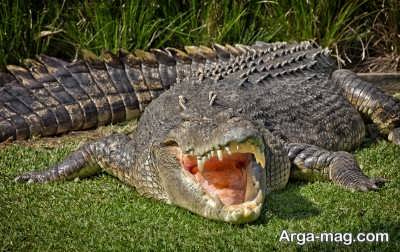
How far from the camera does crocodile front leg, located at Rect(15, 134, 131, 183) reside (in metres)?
5.87

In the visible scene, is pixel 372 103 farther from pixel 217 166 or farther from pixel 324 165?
pixel 217 166

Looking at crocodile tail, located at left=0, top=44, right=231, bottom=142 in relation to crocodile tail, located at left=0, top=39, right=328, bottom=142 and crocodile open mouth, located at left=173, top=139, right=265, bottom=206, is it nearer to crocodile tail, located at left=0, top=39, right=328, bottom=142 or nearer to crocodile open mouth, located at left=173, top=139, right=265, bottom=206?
crocodile tail, located at left=0, top=39, right=328, bottom=142

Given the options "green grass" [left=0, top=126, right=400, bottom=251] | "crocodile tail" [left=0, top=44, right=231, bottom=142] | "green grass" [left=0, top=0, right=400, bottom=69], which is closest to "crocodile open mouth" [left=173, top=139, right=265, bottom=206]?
"green grass" [left=0, top=126, right=400, bottom=251]

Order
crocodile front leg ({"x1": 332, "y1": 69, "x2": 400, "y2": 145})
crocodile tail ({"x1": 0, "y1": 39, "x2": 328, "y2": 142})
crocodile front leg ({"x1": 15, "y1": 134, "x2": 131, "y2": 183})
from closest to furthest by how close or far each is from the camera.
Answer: crocodile front leg ({"x1": 15, "y1": 134, "x2": 131, "y2": 183}) → crocodile front leg ({"x1": 332, "y1": 69, "x2": 400, "y2": 145}) → crocodile tail ({"x1": 0, "y1": 39, "x2": 328, "y2": 142})

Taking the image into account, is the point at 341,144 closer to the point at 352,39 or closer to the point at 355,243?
the point at 355,243

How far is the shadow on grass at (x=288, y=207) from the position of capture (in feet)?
16.4

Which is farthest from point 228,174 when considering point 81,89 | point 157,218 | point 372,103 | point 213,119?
point 81,89

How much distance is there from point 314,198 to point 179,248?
119 cm

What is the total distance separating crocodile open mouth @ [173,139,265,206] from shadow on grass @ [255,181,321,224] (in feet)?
0.80

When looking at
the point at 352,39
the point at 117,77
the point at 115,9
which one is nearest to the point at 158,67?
the point at 117,77

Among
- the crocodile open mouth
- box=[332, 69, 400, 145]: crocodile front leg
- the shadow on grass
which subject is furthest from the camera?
box=[332, 69, 400, 145]: crocodile front leg

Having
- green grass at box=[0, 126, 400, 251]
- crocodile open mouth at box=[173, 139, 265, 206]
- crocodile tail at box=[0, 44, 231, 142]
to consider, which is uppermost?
crocodile open mouth at box=[173, 139, 265, 206]

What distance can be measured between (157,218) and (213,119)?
705 mm

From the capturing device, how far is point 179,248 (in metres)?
4.55
